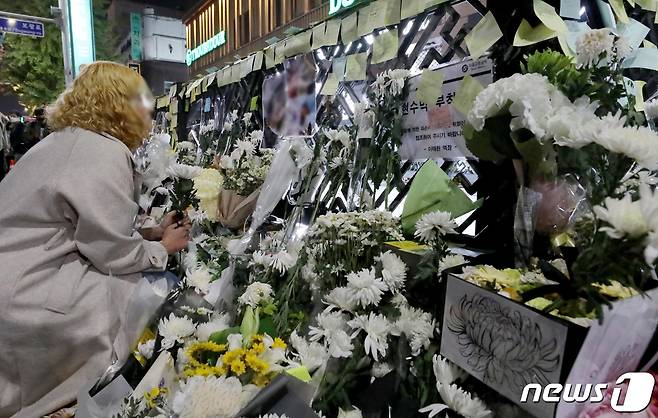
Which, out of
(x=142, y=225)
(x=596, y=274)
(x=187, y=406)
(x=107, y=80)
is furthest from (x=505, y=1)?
(x=142, y=225)

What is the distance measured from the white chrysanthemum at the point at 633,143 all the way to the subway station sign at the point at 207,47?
8.84 meters

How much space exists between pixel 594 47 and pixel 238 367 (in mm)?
854

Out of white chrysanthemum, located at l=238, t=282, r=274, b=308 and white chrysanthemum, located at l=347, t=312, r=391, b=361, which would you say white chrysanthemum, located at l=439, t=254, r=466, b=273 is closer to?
white chrysanthemum, located at l=347, t=312, r=391, b=361

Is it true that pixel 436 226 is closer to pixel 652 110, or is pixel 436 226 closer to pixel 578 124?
pixel 578 124

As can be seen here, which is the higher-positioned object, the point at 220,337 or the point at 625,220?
the point at 625,220

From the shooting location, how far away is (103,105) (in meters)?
1.60

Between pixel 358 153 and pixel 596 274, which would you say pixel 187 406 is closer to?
pixel 596 274

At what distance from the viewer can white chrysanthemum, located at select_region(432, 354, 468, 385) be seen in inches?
31.6

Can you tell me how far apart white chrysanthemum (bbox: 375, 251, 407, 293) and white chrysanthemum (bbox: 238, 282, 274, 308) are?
376 millimetres

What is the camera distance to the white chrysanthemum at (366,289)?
36.0 inches

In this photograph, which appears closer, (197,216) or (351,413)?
(351,413)

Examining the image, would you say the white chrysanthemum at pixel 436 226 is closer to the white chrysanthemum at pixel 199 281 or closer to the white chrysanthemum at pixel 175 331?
the white chrysanthemum at pixel 175 331

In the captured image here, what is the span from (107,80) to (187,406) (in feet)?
4.19

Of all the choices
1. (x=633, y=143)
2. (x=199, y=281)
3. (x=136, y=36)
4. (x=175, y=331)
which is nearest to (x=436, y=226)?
(x=633, y=143)
